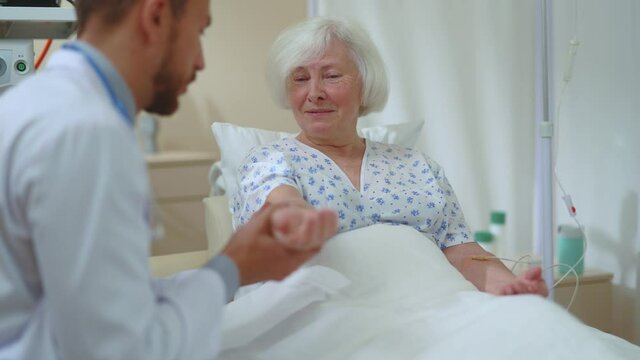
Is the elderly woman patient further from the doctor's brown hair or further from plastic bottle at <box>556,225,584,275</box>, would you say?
plastic bottle at <box>556,225,584,275</box>

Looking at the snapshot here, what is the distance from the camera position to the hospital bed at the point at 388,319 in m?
1.08

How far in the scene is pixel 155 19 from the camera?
31.2 inches

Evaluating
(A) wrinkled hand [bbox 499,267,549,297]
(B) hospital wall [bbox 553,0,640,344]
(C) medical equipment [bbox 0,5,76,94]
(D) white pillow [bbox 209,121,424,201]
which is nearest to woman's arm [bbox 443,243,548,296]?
(A) wrinkled hand [bbox 499,267,549,297]

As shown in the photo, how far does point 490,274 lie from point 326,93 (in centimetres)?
56

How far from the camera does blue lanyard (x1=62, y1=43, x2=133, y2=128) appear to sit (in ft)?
2.57

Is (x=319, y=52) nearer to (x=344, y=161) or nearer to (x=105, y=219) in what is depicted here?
(x=344, y=161)

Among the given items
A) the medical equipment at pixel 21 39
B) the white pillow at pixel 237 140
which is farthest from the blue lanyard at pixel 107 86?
the white pillow at pixel 237 140

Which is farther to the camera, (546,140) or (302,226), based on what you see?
(546,140)

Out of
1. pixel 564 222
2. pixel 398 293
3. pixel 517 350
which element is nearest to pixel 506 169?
pixel 564 222

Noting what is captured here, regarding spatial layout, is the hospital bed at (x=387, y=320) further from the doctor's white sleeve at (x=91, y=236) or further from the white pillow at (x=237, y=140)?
the white pillow at (x=237, y=140)

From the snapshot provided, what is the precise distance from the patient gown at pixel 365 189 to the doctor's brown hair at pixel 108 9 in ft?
2.34

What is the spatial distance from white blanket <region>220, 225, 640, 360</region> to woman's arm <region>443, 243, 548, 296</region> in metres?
0.08

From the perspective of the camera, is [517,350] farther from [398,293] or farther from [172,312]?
[172,312]

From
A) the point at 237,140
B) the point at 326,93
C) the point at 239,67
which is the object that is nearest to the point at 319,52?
the point at 326,93
